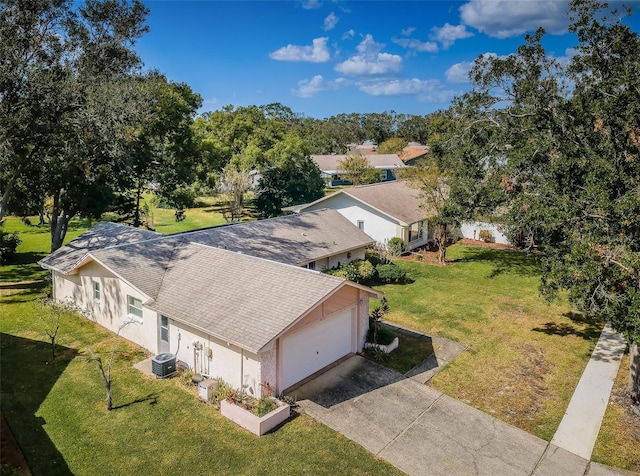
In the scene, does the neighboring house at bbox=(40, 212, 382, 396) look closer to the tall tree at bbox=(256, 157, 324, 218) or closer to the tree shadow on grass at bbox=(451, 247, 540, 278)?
the tree shadow on grass at bbox=(451, 247, 540, 278)

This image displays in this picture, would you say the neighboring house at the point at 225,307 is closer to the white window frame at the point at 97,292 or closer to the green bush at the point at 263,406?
the white window frame at the point at 97,292

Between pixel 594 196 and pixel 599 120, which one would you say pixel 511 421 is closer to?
pixel 594 196

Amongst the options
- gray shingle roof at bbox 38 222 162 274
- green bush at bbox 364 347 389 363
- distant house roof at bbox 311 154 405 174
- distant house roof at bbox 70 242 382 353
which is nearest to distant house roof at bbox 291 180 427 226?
gray shingle roof at bbox 38 222 162 274

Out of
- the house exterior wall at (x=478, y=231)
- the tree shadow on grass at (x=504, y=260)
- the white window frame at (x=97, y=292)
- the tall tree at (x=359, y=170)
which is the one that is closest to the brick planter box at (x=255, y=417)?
the white window frame at (x=97, y=292)

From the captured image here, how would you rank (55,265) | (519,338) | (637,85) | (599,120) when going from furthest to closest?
1. (55,265)
2. (519,338)
3. (599,120)
4. (637,85)

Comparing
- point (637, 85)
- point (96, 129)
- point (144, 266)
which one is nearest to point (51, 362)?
point (144, 266)
